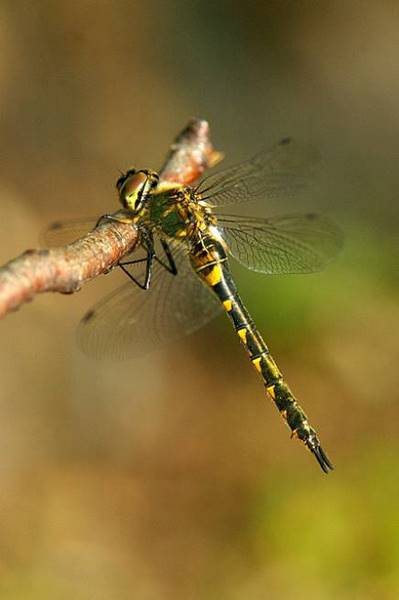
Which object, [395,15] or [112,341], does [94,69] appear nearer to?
[395,15]

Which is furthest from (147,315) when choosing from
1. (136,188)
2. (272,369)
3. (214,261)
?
(136,188)

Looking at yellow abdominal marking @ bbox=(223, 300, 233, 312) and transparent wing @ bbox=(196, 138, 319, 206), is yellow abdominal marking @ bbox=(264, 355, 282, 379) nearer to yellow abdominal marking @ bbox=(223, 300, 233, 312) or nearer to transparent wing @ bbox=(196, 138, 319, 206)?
yellow abdominal marking @ bbox=(223, 300, 233, 312)

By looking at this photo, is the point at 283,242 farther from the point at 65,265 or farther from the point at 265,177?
the point at 65,265

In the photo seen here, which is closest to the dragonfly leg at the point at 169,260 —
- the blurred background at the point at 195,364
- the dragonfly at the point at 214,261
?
the dragonfly at the point at 214,261

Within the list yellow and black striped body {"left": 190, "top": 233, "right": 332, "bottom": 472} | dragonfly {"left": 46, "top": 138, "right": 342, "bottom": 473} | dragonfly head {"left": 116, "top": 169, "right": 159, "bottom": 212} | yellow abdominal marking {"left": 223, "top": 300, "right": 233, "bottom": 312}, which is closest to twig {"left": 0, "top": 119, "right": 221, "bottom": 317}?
dragonfly head {"left": 116, "top": 169, "right": 159, "bottom": 212}

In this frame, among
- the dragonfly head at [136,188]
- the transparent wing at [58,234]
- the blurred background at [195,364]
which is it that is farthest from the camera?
the blurred background at [195,364]

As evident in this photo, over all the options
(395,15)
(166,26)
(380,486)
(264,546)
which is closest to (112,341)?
(264,546)

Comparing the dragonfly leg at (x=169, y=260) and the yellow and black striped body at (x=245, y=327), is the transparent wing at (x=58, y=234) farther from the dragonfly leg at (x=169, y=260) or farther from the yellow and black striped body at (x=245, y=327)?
the yellow and black striped body at (x=245, y=327)
